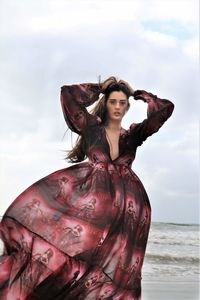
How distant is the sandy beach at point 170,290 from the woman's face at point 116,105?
3.77 meters

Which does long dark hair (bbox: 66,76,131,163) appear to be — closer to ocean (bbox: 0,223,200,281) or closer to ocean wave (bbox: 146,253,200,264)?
ocean (bbox: 0,223,200,281)

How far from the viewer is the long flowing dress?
4168mm

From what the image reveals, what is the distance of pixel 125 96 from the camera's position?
15.1 feet

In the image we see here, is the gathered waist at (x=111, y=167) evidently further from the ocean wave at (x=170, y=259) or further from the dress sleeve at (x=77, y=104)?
the ocean wave at (x=170, y=259)

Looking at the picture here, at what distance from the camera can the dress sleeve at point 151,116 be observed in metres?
4.60

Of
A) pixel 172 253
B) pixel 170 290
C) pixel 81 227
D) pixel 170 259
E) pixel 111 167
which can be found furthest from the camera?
pixel 172 253

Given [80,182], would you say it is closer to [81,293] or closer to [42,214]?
[42,214]

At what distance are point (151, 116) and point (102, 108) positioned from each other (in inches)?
12.2

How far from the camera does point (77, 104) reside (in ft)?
14.6

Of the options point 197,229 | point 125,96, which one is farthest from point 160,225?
point 125,96

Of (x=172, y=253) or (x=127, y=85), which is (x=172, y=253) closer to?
(x=172, y=253)

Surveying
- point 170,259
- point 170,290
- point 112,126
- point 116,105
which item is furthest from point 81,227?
point 170,259

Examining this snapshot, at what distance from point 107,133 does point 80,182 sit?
1.22ft

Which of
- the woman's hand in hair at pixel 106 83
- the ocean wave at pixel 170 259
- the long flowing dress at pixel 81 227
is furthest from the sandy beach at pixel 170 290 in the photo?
the woman's hand in hair at pixel 106 83
